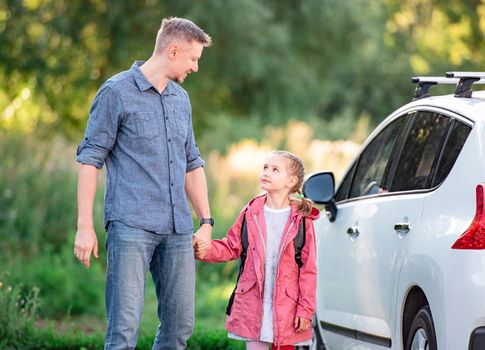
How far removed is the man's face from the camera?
5.97 m

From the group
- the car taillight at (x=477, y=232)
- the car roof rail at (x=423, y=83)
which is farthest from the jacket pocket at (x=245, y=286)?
the car roof rail at (x=423, y=83)

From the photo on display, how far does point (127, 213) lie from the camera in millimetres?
5832

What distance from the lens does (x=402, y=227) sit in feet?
20.1

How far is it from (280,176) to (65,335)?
3.14m

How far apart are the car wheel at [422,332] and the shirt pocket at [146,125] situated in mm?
1559

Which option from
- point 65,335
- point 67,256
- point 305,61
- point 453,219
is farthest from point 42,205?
point 305,61

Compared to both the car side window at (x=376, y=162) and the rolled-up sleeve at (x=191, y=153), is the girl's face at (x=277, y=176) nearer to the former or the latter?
the rolled-up sleeve at (x=191, y=153)

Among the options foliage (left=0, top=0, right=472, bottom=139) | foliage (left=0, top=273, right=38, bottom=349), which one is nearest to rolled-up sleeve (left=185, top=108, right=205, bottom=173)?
foliage (left=0, top=273, right=38, bottom=349)

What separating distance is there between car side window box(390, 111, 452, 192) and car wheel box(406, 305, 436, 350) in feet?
2.23

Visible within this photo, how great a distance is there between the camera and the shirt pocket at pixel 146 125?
5.91 meters

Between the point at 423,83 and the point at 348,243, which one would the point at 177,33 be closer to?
the point at 423,83

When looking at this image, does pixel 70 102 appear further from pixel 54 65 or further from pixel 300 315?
A: pixel 300 315

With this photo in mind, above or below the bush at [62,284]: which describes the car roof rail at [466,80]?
above

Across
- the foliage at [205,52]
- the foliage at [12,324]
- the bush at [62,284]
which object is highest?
the foliage at [205,52]
